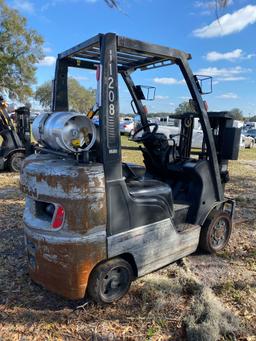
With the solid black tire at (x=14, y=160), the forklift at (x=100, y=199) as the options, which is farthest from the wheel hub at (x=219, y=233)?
the solid black tire at (x=14, y=160)

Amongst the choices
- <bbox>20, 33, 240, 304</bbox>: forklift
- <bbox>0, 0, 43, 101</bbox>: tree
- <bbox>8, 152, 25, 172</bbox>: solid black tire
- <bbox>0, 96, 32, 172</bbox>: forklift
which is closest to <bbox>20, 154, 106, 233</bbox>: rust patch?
<bbox>20, 33, 240, 304</bbox>: forklift

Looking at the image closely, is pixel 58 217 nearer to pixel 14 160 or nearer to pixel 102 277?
pixel 102 277

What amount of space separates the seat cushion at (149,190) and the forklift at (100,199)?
1 centimetres

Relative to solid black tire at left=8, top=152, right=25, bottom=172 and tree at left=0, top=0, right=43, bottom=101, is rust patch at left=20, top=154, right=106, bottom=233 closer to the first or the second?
solid black tire at left=8, top=152, right=25, bottom=172

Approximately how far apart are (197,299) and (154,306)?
426 mm

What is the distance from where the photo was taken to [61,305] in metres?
3.27

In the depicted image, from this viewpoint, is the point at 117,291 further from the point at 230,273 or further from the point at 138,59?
the point at 138,59

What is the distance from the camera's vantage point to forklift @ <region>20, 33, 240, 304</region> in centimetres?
287

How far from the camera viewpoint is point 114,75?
295cm

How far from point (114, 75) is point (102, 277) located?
5.83ft

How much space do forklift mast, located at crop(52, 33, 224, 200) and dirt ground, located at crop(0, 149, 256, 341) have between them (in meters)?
0.95

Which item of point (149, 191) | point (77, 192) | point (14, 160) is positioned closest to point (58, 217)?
point (77, 192)

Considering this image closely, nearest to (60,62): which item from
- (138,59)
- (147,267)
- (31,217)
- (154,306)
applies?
(138,59)

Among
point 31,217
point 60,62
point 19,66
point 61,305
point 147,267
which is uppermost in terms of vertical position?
point 19,66
